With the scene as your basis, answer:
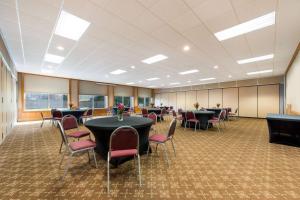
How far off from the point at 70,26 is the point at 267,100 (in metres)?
12.5

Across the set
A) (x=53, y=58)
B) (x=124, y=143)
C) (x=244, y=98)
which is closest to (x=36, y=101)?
(x=53, y=58)

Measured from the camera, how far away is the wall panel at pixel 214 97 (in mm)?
12148

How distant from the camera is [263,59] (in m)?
5.56

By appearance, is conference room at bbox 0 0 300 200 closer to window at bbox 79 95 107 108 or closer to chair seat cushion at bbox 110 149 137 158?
chair seat cushion at bbox 110 149 137 158

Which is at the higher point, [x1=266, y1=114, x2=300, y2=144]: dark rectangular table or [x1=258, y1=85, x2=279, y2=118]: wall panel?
[x1=258, y1=85, x2=279, y2=118]: wall panel

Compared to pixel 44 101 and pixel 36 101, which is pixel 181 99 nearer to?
pixel 44 101

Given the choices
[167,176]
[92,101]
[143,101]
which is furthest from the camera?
[143,101]

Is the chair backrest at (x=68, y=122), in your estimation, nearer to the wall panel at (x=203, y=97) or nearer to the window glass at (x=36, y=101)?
the window glass at (x=36, y=101)

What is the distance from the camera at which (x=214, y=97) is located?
1245cm

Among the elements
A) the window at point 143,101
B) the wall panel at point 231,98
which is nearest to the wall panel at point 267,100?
the wall panel at point 231,98

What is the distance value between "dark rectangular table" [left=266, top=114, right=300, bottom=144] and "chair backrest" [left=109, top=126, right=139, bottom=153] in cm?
425

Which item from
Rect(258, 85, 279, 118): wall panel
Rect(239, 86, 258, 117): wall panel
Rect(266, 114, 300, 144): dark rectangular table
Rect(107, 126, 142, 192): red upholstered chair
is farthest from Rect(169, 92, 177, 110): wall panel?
Rect(107, 126, 142, 192): red upholstered chair

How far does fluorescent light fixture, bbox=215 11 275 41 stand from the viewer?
283 cm

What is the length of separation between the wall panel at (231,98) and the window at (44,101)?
13191 millimetres
